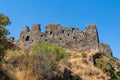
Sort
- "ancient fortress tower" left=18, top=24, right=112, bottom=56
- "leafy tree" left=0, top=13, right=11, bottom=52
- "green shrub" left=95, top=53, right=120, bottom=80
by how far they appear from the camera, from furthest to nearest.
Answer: "ancient fortress tower" left=18, top=24, right=112, bottom=56 → "green shrub" left=95, top=53, right=120, bottom=80 → "leafy tree" left=0, top=13, right=11, bottom=52

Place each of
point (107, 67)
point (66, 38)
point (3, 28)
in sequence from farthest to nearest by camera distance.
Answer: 1. point (66, 38)
2. point (107, 67)
3. point (3, 28)

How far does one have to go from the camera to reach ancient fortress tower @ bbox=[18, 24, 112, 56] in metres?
48.8

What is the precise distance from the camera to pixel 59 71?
19.3 metres

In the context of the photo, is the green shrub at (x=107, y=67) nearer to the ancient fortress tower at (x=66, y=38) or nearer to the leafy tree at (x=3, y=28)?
the ancient fortress tower at (x=66, y=38)

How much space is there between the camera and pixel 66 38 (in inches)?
1967

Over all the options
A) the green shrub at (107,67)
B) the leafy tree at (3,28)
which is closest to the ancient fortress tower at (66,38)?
the green shrub at (107,67)

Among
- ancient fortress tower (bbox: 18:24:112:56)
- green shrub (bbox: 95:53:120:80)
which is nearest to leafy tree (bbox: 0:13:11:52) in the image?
green shrub (bbox: 95:53:120:80)

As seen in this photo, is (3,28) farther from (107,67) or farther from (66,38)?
(66,38)

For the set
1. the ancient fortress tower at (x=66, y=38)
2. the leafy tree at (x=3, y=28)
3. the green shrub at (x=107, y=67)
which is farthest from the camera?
the ancient fortress tower at (x=66, y=38)

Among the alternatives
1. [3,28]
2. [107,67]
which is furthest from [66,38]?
[3,28]

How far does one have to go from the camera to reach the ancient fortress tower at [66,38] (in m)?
48.8

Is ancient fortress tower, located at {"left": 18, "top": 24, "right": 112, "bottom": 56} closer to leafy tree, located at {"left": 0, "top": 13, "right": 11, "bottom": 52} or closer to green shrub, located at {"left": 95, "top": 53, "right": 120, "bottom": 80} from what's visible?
green shrub, located at {"left": 95, "top": 53, "right": 120, "bottom": 80}

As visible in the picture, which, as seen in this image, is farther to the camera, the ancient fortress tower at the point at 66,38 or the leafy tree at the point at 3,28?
the ancient fortress tower at the point at 66,38

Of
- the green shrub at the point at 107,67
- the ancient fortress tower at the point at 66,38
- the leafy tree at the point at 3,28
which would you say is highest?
the ancient fortress tower at the point at 66,38
